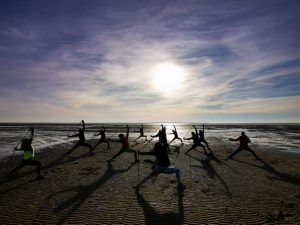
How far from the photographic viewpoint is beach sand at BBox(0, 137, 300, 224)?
8.54 m

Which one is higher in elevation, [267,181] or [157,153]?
[157,153]

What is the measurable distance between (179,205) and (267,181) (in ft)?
20.3

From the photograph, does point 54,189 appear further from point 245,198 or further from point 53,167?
point 245,198

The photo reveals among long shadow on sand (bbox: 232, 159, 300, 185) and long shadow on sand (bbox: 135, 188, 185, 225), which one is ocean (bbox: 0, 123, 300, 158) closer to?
long shadow on sand (bbox: 232, 159, 300, 185)

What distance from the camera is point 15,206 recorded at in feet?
31.5

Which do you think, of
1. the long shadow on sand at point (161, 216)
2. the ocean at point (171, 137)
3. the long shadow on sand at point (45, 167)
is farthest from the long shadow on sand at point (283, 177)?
the long shadow on sand at point (45, 167)

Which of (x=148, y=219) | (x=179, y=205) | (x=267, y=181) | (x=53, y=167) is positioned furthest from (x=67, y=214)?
(x=267, y=181)

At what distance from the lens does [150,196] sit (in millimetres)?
10758

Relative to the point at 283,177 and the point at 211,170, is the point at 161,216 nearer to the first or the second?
the point at 211,170

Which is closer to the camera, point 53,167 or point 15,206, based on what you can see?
point 15,206

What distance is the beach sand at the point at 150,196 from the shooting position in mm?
8539

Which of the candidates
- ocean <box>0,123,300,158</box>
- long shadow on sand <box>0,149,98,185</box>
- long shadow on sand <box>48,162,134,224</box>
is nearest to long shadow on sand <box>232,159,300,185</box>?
long shadow on sand <box>48,162,134,224</box>

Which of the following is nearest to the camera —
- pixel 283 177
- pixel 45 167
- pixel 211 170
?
pixel 283 177

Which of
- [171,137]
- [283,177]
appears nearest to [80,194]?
[283,177]
